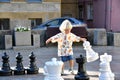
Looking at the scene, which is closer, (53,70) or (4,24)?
(53,70)

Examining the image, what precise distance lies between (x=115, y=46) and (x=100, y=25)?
11.0 m

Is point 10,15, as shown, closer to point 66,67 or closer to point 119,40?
A: point 119,40

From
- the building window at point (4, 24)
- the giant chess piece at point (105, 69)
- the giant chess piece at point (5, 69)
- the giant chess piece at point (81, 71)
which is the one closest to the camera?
the giant chess piece at point (105, 69)

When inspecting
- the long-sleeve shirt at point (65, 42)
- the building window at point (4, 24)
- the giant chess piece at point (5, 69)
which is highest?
the building window at point (4, 24)

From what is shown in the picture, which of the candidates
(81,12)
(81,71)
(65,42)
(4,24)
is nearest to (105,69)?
(81,71)

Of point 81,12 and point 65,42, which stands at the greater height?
point 81,12

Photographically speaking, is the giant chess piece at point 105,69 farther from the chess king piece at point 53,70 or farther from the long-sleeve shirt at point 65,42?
the long-sleeve shirt at point 65,42

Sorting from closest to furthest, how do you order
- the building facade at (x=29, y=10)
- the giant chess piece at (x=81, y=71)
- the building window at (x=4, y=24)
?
1. the giant chess piece at (x=81, y=71)
2. the building window at (x=4, y=24)
3. the building facade at (x=29, y=10)

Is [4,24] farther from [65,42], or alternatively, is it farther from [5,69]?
[65,42]

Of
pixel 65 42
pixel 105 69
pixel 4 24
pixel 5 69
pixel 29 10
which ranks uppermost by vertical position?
pixel 29 10

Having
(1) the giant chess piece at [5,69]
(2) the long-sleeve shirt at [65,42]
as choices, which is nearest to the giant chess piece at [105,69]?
(2) the long-sleeve shirt at [65,42]

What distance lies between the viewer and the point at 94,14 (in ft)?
112

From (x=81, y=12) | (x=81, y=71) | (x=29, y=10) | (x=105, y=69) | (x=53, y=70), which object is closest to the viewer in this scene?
(x=53, y=70)

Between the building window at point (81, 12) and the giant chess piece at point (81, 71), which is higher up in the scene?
the building window at point (81, 12)
